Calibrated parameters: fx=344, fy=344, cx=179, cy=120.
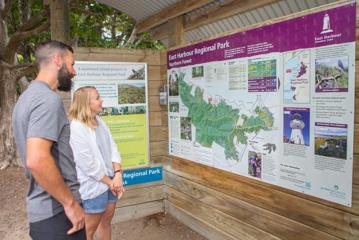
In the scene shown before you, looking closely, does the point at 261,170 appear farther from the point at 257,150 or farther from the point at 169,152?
the point at 169,152

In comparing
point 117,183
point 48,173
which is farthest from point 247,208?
point 48,173

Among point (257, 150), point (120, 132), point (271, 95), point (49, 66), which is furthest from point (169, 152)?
point (49, 66)

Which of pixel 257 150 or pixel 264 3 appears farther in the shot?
pixel 264 3

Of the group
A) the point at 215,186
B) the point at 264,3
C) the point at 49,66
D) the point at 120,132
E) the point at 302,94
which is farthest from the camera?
the point at 120,132

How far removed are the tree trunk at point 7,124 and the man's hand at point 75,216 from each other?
7.62 m

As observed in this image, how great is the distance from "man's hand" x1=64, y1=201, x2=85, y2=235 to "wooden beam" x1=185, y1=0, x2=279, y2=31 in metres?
2.66

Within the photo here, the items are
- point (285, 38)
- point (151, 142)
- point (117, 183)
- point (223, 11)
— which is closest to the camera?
point (285, 38)

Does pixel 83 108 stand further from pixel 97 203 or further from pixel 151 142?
pixel 151 142

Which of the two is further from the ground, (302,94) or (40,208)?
(302,94)

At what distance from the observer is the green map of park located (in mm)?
3213

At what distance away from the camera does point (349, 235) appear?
2.49 metres

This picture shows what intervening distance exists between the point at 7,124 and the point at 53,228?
7759mm

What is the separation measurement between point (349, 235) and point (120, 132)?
2.99 meters

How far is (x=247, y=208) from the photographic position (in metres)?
3.46
